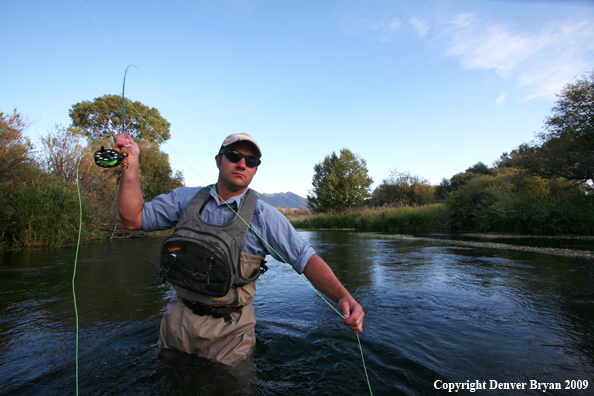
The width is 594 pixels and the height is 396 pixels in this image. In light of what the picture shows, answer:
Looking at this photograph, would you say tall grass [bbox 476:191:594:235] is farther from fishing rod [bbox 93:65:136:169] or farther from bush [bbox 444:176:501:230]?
fishing rod [bbox 93:65:136:169]

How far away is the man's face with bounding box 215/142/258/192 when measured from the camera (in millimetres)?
2402

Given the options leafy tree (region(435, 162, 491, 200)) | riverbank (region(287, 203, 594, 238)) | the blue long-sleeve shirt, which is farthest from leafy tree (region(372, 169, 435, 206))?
the blue long-sleeve shirt

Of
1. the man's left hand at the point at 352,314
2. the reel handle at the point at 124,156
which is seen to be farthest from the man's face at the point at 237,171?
the man's left hand at the point at 352,314

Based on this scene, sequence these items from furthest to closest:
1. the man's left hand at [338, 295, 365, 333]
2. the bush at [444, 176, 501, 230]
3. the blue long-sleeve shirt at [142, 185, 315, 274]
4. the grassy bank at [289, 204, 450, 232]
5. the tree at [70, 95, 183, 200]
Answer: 1. the tree at [70, 95, 183, 200]
2. the grassy bank at [289, 204, 450, 232]
3. the bush at [444, 176, 501, 230]
4. the blue long-sleeve shirt at [142, 185, 315, 274]
5. the man's left hand at [338, 295, 365, 333]

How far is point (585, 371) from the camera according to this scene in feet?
7.16

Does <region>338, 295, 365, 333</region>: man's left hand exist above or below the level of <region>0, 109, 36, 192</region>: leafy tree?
below

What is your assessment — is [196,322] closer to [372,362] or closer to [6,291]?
[372,362]

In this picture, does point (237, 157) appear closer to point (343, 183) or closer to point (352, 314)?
point (352, 314)

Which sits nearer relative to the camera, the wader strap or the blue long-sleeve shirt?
the wader strap

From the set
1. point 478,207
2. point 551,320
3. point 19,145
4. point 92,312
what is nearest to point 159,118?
point 19,145

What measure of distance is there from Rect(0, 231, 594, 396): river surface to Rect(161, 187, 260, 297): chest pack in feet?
2.01

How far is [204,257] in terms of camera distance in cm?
208

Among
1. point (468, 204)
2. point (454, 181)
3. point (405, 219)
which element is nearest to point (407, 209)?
point (405, 219)

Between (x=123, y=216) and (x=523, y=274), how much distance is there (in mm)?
5864
